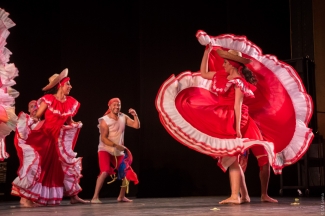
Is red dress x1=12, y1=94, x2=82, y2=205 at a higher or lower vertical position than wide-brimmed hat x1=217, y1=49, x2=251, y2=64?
lower

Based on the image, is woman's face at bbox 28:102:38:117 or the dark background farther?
the dark background

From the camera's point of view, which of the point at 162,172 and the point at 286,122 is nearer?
the point at 286,122

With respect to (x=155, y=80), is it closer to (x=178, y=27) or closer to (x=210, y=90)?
(x=178, y=27)

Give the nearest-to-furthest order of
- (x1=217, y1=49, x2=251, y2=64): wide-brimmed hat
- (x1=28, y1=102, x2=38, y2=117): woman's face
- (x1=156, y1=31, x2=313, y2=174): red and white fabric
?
(x1=217, y1=49, x2=251, y2=64): wide-brimmed hat
(x1=156, y1=31, x2=313, y2=174): red and white fabric
(x1=28, y1=102, x2=38, y2=117): woman's face

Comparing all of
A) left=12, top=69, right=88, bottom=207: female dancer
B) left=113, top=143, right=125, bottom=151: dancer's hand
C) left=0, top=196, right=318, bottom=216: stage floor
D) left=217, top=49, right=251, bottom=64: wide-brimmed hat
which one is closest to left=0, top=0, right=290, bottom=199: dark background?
left=113, top=143, right=125, bottom=151: dancer's hand

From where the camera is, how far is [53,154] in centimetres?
548

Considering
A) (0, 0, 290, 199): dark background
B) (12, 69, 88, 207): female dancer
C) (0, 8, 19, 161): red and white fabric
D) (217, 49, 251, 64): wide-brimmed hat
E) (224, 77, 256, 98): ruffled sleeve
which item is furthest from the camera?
(0, 0, 290, 199): dark background

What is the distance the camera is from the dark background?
7113 mm

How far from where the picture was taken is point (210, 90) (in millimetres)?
4914

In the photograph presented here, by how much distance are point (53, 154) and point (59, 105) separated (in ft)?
1.73

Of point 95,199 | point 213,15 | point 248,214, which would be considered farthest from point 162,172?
point 248,214

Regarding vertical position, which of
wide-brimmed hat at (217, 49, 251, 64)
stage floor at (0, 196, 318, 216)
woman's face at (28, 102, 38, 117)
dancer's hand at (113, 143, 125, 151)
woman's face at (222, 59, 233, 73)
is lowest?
stage floor at (0, 196, 318, 216)

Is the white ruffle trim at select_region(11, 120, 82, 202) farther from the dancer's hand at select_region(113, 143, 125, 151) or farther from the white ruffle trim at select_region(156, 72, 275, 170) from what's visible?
the white ruffle trim at select_region(156, 72, 275, 170)

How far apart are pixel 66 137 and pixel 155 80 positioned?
2115mm
